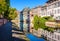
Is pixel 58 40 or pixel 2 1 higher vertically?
pixel 2 1

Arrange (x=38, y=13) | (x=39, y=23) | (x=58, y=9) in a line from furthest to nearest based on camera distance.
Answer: (x=38, y=13)
(x=39, y=23)
(x=58, y=9)

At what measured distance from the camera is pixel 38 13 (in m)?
89.1

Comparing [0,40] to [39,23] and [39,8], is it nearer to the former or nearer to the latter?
[39,23]

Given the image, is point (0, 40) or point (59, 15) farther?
point (59, 15)

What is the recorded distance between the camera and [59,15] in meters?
60.1

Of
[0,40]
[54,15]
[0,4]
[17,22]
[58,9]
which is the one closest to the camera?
[0,40]

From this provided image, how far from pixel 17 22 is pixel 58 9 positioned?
281 ft

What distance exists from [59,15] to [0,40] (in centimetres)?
3819

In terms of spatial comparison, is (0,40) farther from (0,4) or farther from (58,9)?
(58,9)

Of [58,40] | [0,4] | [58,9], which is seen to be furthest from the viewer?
[58,9]

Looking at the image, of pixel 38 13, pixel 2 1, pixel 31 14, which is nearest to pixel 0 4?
pixel 2 1

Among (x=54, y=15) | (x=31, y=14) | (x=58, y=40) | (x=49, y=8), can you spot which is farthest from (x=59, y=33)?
(x=31, y=14)

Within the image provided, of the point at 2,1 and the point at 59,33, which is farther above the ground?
the point at 2,1

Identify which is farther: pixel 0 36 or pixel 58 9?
pixel 58 9
